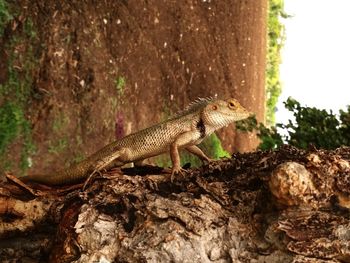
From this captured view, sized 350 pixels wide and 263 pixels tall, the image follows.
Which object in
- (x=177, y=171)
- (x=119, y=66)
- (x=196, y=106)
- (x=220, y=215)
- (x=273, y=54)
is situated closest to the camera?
(x=220, y=215)

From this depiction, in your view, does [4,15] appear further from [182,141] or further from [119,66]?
[182,141]

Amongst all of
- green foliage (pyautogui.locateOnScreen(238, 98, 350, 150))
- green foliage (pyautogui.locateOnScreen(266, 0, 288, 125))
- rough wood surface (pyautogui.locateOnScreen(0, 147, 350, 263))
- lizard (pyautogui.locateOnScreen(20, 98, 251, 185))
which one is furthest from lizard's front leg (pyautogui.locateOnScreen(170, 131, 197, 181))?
green foliage (pyautogui.locateOnScreen(266, 0, 288, 125))

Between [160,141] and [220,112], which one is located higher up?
[220,112]

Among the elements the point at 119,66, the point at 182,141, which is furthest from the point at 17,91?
the point at 182,141

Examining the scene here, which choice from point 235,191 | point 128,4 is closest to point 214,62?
point 128,4

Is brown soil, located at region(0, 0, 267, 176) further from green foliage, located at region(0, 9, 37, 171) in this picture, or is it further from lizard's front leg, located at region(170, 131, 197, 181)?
lizard's front leg, located at region(170, 131, 197, 181)

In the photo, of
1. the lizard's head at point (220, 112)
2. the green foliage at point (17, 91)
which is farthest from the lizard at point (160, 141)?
the green foliage at point (17, 91)
